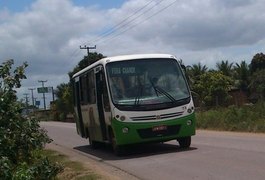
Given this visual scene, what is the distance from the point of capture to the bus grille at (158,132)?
15.6 m

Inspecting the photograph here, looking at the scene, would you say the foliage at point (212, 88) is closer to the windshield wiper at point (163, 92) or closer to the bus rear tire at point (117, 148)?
the bus rear tire at point (117, 148)

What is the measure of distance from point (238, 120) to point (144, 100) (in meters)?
11.4

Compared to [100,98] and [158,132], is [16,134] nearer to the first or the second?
[158,132]

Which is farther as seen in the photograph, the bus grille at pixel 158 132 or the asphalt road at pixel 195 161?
the bus grille at pixel 158 132

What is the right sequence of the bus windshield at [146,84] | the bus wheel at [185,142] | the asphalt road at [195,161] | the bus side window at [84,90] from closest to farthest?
the asphalt road at [195,161]
the bus windshield at [146,84]
the bus wheel at [185,142]
the bus side window at [84,90]

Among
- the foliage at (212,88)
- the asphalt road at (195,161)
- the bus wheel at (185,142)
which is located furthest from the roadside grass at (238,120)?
the foliage at (212,88)

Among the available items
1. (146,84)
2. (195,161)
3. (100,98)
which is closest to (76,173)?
(195,161)

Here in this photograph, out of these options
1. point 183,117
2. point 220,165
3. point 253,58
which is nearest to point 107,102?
point 183,117

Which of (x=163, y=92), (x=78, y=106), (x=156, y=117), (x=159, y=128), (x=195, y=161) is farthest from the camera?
(x=78, y=106)

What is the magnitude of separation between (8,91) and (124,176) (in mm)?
4093

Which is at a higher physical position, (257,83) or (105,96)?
(257,83)

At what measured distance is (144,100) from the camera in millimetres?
15664

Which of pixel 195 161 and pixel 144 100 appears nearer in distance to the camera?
pixel 195 161

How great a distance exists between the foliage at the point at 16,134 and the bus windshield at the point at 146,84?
578cm
